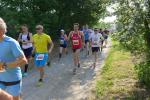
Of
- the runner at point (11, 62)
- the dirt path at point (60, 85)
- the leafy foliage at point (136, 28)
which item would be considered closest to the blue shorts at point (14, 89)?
the runner at point (11, 62)

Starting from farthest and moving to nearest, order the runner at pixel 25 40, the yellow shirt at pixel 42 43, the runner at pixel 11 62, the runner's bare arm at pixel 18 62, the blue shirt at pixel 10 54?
1. the runner at pixel 25 40
2. the yellow shirt at pixel 42 43
3. the blue shirt at pixel 10 54
4. the runner at pixel 11 62
5. the runner's bare arm at pixel 18 62

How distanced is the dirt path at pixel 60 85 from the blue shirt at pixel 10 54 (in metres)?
4.07

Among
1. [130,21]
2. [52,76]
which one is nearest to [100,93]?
[130,21]

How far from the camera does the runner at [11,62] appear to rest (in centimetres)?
562

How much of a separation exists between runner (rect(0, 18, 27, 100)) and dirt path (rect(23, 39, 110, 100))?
4.06 meters

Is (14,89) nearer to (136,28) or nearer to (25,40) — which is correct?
(136,28)

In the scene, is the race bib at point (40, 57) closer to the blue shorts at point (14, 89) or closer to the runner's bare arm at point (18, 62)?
the blue shorts at point (14, 89)

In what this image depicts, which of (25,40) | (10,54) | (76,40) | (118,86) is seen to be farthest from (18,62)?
(76,40)

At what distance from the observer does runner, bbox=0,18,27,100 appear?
221 inches

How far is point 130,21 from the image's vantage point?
11.2 m

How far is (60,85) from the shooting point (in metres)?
12.0

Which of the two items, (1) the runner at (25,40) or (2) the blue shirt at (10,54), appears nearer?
(2) the blue shirt at (10,54)

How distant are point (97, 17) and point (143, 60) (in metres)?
22.4

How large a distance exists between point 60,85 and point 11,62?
638 centimetres
